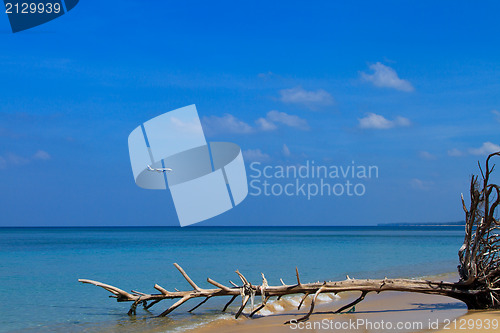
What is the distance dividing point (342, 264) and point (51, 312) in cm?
1563

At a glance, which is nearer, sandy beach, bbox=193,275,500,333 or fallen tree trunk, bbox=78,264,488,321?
sandy beach, bbox=193,275,500,333

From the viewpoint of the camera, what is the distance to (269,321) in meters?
9.94

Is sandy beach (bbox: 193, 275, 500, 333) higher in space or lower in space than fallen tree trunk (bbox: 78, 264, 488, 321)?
lower

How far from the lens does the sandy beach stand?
8.91 meters

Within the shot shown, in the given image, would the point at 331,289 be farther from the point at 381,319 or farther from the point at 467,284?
the point at 467,284

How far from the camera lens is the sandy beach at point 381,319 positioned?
8.91 metres

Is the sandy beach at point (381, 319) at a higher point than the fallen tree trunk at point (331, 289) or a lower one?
lower

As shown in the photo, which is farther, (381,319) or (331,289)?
(331,289)

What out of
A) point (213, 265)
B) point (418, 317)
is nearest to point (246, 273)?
point (213, 265)

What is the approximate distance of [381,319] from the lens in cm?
975

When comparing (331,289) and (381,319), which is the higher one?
(331,289)

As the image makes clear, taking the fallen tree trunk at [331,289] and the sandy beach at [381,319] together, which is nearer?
the sandy beach at [381,319]

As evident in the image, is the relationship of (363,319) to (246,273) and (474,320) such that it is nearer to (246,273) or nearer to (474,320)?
(474,320)

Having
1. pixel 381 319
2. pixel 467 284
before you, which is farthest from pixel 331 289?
pixel 467 284
